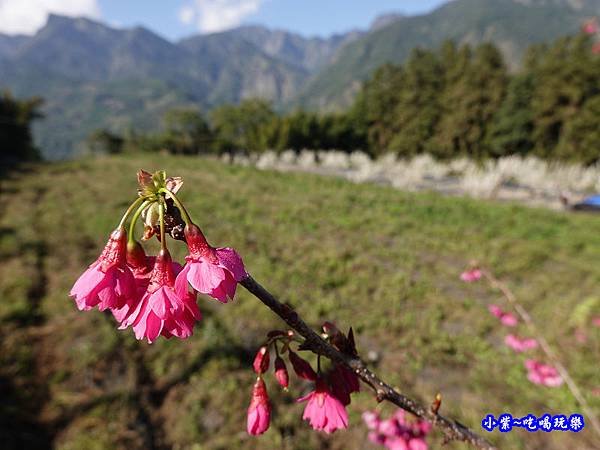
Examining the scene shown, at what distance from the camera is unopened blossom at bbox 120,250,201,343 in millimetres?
616

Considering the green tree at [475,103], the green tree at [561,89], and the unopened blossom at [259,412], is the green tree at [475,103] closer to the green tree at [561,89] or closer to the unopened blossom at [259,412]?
the green tree at [561,89]

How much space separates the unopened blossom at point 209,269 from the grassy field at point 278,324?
315 centimetres

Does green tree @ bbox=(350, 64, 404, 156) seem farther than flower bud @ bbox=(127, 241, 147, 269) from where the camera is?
Yes

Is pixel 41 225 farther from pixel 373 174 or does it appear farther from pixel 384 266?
pixel 373 174

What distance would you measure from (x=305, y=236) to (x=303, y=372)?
7.46 metres

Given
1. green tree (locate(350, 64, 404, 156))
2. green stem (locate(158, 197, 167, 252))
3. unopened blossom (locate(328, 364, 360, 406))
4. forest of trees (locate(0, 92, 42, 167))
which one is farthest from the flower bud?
green tree (locate(350, 64, 404, 156))

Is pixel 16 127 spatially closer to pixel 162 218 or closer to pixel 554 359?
pixel 162 218

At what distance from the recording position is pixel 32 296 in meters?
5.23

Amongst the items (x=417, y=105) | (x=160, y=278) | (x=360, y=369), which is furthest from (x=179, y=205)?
(x=417, y=105)

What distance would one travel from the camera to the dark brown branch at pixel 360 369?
583mm

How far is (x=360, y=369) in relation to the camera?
0.68 m

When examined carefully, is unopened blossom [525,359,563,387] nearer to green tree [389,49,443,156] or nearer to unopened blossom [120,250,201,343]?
unopened blossom [120,250,201,343]

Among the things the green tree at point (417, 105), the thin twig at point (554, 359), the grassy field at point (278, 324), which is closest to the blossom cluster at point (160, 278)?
the thin twig at point (554, 359)

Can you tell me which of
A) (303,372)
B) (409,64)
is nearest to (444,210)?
(303,372)
